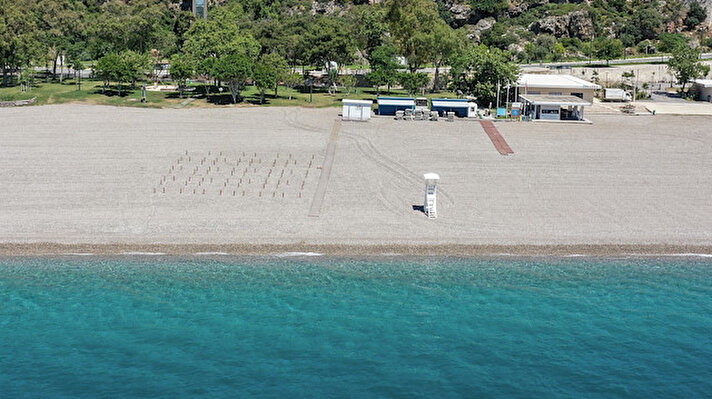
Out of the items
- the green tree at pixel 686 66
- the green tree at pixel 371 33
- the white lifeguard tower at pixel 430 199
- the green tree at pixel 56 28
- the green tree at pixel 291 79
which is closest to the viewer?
the white lifeguard tower at pixel 430 199

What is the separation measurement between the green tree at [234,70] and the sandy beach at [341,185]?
958cm

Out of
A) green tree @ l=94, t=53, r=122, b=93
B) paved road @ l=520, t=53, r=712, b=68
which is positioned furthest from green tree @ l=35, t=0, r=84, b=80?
paved road @ l=520, t=53, r=712, b=68

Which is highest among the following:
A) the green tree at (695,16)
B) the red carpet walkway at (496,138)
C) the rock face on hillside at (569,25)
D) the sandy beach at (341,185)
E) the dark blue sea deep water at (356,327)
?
the green tree at (695,16)

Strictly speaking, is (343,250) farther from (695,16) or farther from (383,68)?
(695,16)

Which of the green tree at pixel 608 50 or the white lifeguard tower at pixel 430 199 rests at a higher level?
the green tree at pixel 608 50

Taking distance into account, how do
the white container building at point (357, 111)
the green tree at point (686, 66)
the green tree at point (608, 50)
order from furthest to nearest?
the green tree at point (608, 50) < the green tree at point (686, 66) < the white container building at point (357, 111)

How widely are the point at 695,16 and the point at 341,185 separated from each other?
118m

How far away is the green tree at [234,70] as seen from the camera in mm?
82750

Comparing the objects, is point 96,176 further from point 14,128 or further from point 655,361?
point 655,361

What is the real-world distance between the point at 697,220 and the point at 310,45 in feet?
190

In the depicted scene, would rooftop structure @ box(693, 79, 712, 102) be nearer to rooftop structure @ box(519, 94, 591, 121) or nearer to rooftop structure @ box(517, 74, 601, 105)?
rooftop structure @ box(517, 74, 601, 105)

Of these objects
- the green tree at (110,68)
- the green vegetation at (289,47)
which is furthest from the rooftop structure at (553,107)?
the green tree at (110,68)

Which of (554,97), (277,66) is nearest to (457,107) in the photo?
(554,97)

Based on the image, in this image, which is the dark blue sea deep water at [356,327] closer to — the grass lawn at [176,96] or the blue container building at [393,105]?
the blue container building at [393,105]
